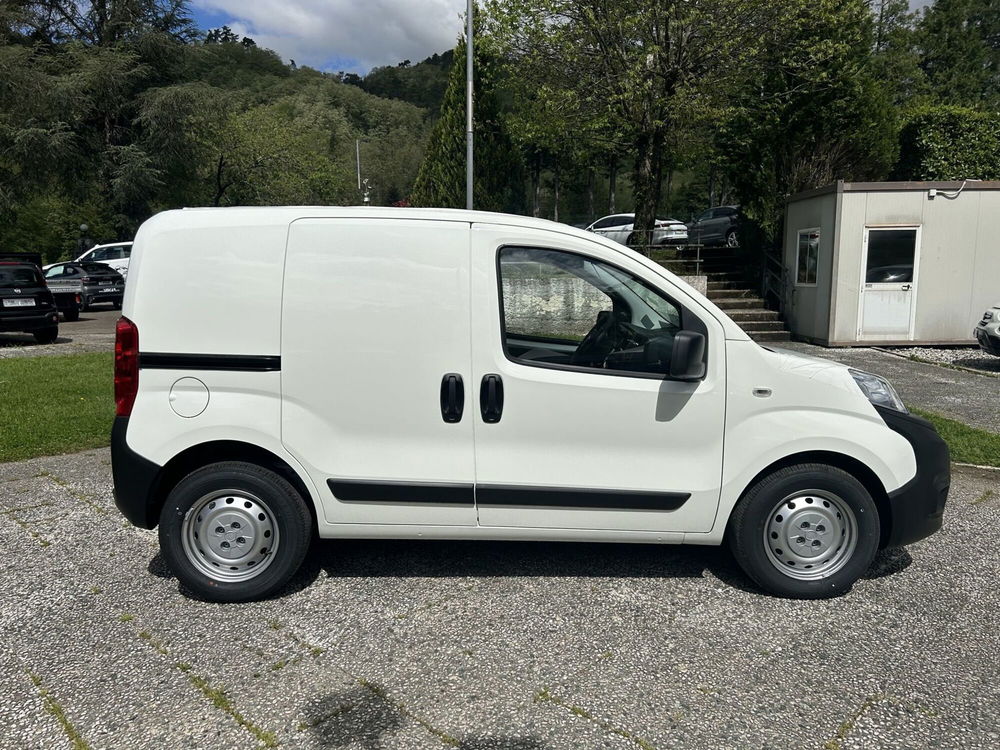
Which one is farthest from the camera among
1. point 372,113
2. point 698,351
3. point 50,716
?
point 372,113

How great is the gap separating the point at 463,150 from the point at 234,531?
23.0 meters

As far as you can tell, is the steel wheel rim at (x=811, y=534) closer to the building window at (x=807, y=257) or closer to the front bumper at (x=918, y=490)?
the front bumper at (x=918, y=490)

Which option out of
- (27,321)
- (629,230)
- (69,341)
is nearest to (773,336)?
(629,230)

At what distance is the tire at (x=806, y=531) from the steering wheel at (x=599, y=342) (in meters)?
1.00

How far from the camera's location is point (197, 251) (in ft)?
12.0

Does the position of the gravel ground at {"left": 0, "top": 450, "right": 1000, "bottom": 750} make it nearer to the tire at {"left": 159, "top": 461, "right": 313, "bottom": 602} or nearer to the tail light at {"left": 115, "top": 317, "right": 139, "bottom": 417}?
the tire at {"left": 159, "top": 461, "right": 313, "bottom": 602}

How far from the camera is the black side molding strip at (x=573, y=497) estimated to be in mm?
3693

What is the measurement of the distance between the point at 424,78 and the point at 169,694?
110 m

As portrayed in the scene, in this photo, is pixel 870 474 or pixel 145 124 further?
pixel 145 124

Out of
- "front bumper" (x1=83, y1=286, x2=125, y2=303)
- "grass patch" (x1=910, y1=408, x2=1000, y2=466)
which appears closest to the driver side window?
"grass patch" (x1=910, y1=408, x2=1000, y2=466)

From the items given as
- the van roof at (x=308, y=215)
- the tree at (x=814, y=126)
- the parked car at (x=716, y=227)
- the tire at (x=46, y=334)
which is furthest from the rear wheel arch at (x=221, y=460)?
the parked car at (x=716, y=227)

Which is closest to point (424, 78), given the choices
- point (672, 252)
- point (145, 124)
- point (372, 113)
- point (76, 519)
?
point (372, 113)

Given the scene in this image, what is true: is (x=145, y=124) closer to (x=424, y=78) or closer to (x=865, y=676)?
(x=865, y=676)

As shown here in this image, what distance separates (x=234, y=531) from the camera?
3.75 meters
